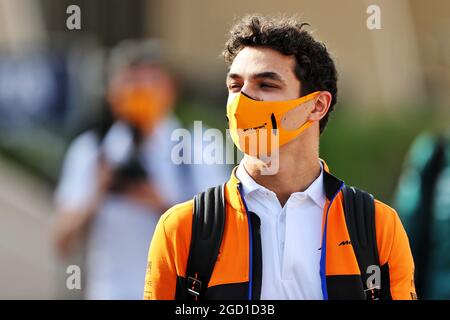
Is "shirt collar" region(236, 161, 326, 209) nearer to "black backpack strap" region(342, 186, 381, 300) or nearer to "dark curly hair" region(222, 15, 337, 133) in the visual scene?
"black backpack strap" region(342, 186, 381, 300)

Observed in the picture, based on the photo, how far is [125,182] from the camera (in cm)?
673

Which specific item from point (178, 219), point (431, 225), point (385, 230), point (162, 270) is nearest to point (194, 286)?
point (162, 270)

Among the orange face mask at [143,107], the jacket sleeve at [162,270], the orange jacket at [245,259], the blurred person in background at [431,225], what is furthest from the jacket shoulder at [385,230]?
the orange face mask at [143,107]

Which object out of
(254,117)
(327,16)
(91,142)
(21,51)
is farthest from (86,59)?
(254,117)

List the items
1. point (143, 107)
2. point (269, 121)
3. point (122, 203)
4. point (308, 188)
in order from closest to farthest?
1. point (308, 188)
2. point (269, 121)
3. point (122, 203)
4. point (143, 107)

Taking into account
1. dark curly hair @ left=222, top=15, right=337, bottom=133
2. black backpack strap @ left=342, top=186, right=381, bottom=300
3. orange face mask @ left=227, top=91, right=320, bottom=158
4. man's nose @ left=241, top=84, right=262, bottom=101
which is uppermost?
dark curly hair @ left=222, top=15, right=337, bottom=133

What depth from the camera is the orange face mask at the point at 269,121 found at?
3.42m

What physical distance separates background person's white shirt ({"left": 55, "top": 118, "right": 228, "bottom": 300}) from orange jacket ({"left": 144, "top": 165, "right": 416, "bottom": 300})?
3.02m

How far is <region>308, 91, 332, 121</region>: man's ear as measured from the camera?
351 centimetres

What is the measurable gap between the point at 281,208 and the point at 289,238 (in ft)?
0.43

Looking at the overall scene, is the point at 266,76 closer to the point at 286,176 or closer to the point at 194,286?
the point at 286,176

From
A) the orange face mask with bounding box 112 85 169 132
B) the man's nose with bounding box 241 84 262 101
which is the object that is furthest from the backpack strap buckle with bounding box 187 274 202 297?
the orange face mask with bounding box 112 85 169 132

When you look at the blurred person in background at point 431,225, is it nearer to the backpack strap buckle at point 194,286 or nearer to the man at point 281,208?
the man at point 281,208
